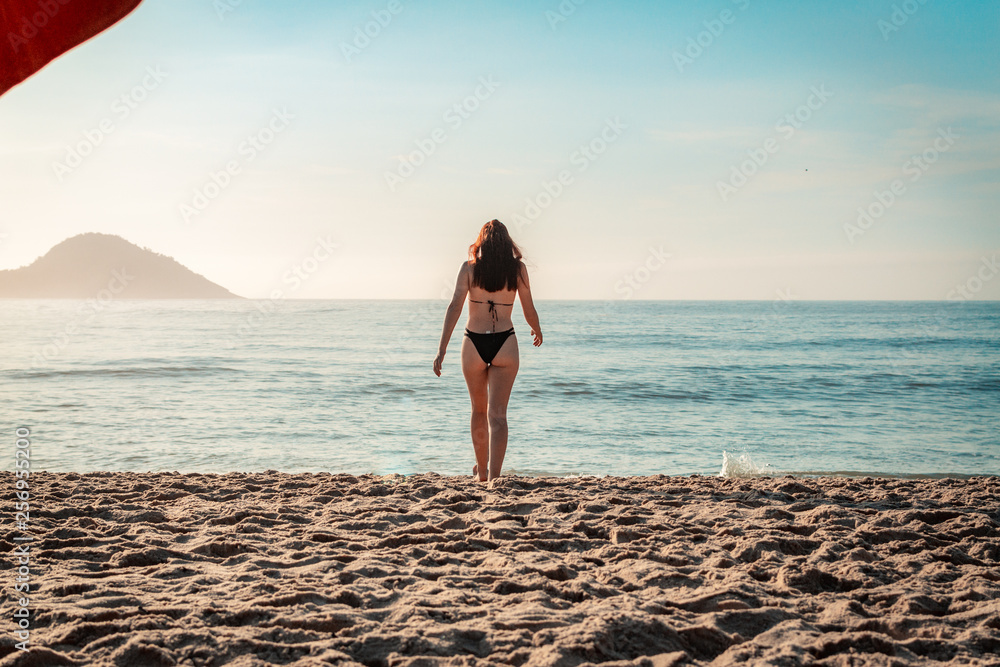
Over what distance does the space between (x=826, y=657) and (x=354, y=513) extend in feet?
9.38

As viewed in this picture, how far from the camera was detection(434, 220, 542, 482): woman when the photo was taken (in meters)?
5.08

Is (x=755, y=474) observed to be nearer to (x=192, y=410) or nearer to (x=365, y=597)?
(x=365, y=597)

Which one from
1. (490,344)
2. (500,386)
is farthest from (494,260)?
(500,386)

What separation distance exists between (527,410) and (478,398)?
6238 mm

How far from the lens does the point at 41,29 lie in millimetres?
882

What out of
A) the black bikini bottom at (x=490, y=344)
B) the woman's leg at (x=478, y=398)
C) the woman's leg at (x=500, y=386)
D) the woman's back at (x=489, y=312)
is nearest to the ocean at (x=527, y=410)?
the woman's leg at (x=478, y=398)

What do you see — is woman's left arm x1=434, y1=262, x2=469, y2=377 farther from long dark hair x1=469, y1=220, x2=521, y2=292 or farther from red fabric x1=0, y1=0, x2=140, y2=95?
red fabric x1=0, y1=0, x2=140, y2=95

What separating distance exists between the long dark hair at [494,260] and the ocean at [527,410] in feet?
9.23

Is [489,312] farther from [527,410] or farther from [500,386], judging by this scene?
[527,410]

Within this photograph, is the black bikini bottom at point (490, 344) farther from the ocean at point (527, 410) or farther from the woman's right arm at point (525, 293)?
the ocean at point (527, 410)

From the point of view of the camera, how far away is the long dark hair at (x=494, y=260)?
5.07 meters

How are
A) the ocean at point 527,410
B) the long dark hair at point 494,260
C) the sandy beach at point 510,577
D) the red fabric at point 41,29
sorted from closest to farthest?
the red fabric at point 41,29, the sandy beach at point 510,577, the long dark hair at point 494,260, the ocean at point 527,410

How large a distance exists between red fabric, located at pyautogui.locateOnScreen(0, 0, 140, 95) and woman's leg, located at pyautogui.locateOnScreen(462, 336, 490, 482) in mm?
4130

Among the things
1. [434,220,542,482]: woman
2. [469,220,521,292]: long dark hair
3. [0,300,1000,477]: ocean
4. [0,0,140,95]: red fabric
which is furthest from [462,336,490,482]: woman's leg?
[0,0,140,95]: red fabric
